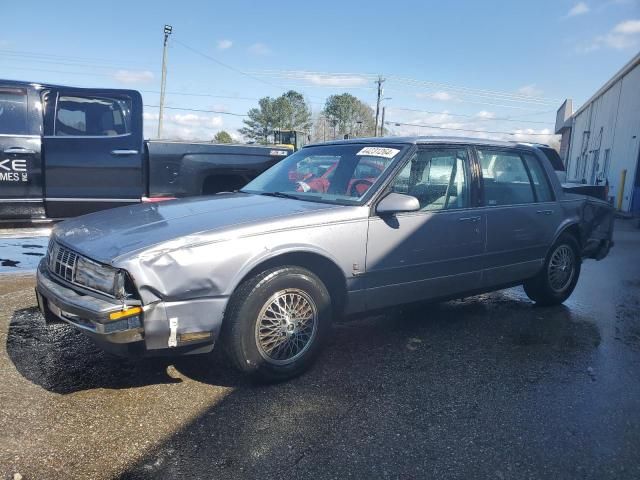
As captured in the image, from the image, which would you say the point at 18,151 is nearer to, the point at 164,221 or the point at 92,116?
the point at 92,116

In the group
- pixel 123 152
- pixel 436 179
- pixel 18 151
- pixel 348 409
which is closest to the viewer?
pixel 348 409

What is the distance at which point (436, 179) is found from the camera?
13.8 ft

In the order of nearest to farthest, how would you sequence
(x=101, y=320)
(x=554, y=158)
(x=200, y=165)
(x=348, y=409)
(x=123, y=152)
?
(x=101, y=320), (x=348, y=409), (x=123, y=152), (x=200, y=165), (x=554, y=158)

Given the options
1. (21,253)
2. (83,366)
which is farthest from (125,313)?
(21,253)

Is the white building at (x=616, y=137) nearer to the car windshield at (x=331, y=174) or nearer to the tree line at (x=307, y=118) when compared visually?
the car windshield at (x=331, y=174)

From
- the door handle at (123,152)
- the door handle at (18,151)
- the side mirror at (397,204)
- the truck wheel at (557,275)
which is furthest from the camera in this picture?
the door handle at (123,152)

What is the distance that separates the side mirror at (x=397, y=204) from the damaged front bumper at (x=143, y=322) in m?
1.36

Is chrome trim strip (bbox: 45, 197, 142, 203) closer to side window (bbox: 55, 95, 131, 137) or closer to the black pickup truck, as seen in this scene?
the black pickup truck

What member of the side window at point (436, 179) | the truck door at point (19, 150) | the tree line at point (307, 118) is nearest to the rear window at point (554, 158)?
the side window at point (436, 179)

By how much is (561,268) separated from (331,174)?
288 centimetres

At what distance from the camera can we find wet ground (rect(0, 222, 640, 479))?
8.26ft

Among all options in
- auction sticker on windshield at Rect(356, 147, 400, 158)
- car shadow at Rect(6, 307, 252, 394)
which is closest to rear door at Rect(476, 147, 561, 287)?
auction sticker on windshield at Rect(356, 147, 400, 158)

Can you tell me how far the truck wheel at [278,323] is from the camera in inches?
123

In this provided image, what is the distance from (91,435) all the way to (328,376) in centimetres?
154
